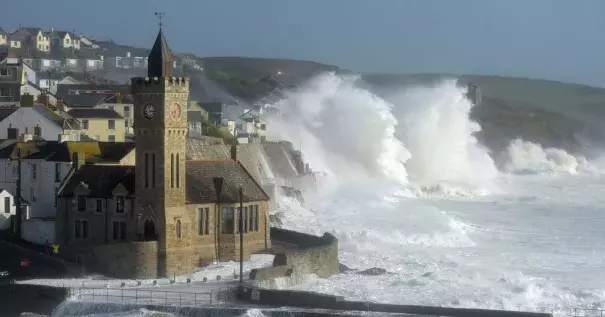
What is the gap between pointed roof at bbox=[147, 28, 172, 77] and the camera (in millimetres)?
36219

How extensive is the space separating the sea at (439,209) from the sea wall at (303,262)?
448mm

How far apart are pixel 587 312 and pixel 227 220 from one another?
1067cm

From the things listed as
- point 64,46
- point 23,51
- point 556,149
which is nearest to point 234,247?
point 23,51

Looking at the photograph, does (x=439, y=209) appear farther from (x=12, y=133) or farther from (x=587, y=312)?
(x=587, y=312)

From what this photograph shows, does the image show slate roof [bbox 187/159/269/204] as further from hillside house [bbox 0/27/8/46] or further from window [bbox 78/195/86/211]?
hillside house [bbox 0/27/8/46]

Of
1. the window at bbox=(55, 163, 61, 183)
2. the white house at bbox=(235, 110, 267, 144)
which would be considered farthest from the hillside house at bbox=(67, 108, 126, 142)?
the window at bbox=(55, 163, 61, 183)

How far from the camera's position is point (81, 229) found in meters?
38.9

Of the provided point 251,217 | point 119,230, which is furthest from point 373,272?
point 119,230

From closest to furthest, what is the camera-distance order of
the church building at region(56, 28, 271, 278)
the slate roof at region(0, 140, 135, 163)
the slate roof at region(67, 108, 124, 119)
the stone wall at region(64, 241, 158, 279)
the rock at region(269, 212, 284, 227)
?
the stone wall at region(64, 241, 158, 279) → the church building at region(56, 28, 271, 278) → the slate roof at region(0, 140, 135, 163) → the rock at region(269, 212, 284, 227) → the slate roof at region(67, 108, 124, 119)

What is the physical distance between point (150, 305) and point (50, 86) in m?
48.4

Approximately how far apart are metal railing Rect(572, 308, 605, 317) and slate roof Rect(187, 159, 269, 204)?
406 inches

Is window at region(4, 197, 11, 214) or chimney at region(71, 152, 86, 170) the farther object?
window at region(4, 197, 11, 214)

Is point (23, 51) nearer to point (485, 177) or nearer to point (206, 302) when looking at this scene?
point (485, 177)

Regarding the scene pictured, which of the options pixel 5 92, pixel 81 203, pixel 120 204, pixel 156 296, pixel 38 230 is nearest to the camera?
pixel 156 296
